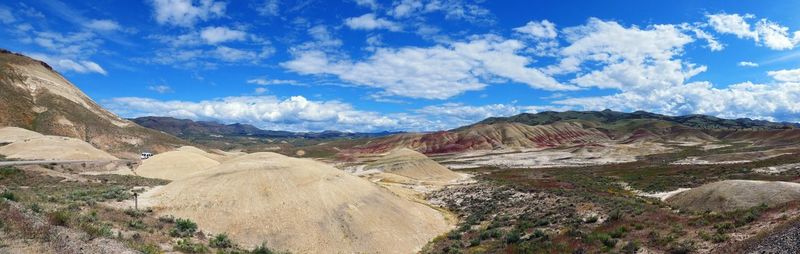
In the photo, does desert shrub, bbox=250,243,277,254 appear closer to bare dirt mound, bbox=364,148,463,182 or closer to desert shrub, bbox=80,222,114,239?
desert shrub, bbox=80,222,114,239

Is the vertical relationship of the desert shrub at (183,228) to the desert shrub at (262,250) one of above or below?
above

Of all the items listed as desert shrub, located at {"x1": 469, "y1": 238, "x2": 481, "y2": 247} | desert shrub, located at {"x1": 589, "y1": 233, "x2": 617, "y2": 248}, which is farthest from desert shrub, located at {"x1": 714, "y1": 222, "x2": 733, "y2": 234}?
desert shrub, located at {"x1": 469, "y1": 238, "x2": 481, "y2": 247}

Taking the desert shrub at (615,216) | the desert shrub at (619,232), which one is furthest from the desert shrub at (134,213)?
the desert shrub at (615,216)

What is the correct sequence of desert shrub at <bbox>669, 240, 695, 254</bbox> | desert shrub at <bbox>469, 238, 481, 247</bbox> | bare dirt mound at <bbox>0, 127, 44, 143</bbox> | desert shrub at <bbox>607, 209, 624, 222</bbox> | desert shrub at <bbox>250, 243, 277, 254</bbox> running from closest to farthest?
desert shrub at <bbox>669, 240, 695, 254</bbox> → desert shrub at <bbox>250, 243, 277, 254</bbox> → desert shrub at <bbox>607, 209, 624, 222</bbox> → desert shrub at <bbox>469, 238, 481, 247</bbox> → bare dirt mound at <bbox>0, 127, 44, 143</bbox>

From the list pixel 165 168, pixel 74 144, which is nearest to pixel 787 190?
pixel 165 168

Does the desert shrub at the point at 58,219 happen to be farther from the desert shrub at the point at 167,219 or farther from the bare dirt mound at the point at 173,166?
the bare dirt mound at the point at 173,166

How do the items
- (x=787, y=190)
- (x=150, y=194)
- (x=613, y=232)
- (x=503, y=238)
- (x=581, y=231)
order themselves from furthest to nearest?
(x=150, y=194) < (x=787, y=190) < (x=503, y=238) < (x=581, y=231) < (x=613, y=232)

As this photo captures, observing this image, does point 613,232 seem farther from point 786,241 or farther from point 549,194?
point 549,194
